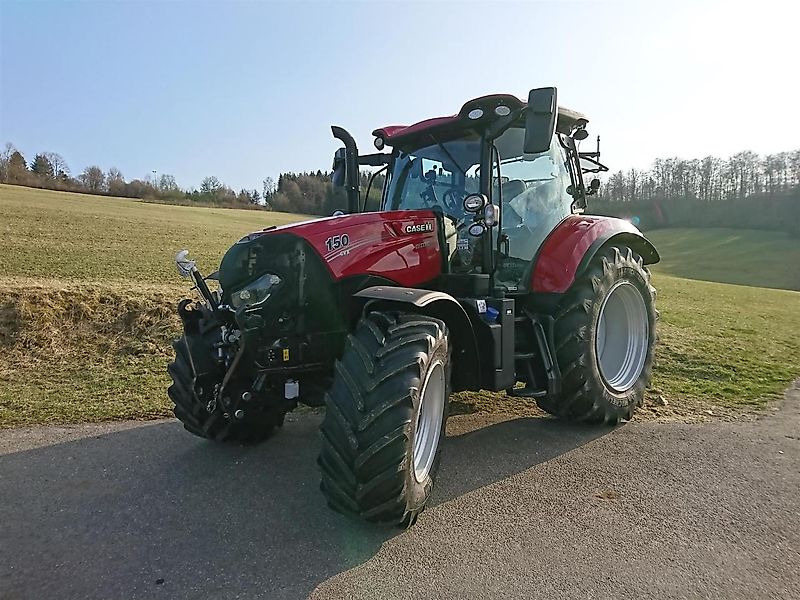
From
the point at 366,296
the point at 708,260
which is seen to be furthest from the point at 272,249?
the point at 708,260

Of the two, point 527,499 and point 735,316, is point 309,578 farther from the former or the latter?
point 735,316

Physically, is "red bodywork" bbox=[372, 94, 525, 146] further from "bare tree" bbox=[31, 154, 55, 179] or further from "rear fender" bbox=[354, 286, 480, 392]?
"bare tree" bbox=[31, 154, 55, 179]

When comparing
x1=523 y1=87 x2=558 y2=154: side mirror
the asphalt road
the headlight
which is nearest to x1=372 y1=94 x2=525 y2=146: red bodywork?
x1=523 y1=87 x2=558 y2=154: side mirror

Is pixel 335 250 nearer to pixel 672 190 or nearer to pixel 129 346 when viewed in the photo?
pixel 129 346

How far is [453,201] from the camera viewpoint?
16.7 feet

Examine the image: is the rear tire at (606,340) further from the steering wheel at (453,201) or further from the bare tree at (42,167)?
the bare tree at (42,167)

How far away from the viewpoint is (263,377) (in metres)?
4.26

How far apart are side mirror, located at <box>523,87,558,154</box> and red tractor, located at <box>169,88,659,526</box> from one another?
1 centimetres

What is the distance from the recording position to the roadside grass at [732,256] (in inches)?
1656

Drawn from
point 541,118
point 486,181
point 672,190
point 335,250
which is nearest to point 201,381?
point 335,250

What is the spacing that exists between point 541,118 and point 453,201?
3.83 feet

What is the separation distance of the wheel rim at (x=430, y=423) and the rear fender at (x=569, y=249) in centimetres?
163

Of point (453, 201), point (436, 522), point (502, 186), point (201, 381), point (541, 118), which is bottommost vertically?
point (436, 522)

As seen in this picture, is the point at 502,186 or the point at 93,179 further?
the point at 93,179
